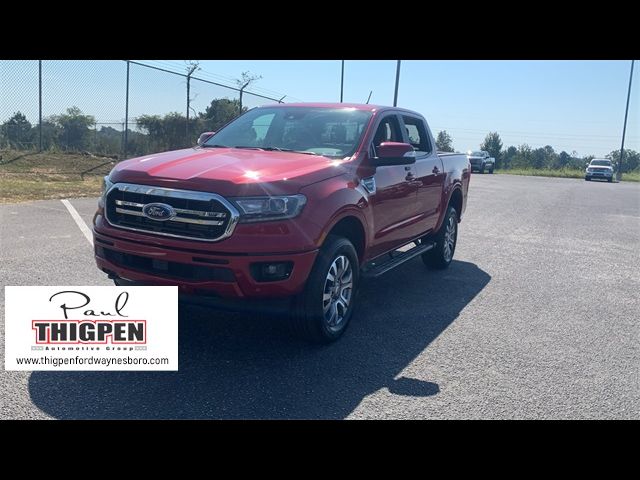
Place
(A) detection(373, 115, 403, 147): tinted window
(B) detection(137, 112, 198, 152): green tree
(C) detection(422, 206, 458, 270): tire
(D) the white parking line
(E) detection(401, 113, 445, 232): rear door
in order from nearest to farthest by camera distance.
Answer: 1. (A) detection(373, 115, 403, 147): tinted window
2. (E) detection(401, 113, 445, 232): rear door
3. (C) detection(422, 206, 458, 270): tire
4. (D) the white parking line
5. (B) detection(137, 112, 198, 152): green tree

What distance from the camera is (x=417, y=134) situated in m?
6.88

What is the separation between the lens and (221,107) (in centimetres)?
1827

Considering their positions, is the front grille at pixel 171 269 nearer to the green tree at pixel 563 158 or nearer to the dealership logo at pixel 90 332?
the dealership logo at pixel 90 332

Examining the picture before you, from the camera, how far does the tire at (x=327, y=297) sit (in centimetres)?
420

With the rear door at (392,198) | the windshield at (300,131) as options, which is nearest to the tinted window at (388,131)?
the rear door at (392,198)

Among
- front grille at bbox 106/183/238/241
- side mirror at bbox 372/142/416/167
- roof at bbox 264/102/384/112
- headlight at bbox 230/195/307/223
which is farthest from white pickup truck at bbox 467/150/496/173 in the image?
front grille at bbox 106/183/238/241

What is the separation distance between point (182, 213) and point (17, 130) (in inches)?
559

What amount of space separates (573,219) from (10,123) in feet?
48.1

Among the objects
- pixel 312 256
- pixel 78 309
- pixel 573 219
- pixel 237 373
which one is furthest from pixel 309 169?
pixel 573 219

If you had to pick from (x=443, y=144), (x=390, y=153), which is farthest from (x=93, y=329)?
(x=443, y=144)

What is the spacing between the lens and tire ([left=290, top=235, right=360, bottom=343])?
4.20 metres

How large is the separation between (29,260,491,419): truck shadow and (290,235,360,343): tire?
0.57 feet

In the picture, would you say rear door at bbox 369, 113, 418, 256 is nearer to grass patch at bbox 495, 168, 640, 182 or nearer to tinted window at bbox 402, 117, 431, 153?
tinted window at bbox 402, 117, 431, 153
